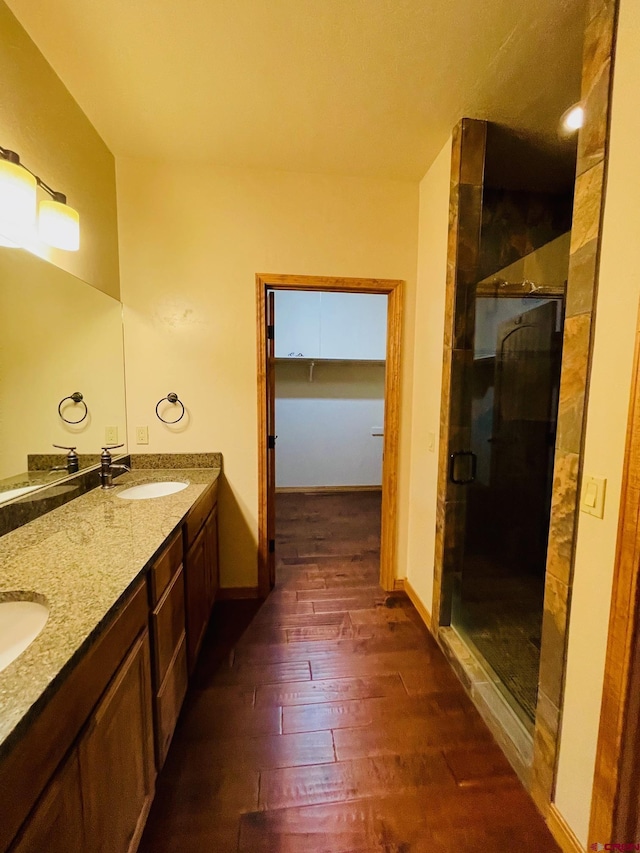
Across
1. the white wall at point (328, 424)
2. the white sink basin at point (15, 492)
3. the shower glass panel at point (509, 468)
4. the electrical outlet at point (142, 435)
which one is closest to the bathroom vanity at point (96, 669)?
the white sink basin at point (15, 492)

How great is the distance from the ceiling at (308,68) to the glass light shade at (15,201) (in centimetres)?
58

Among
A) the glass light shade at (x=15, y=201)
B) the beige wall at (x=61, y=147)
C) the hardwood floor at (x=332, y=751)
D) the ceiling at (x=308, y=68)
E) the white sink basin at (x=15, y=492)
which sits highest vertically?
the ceiling at (x=308, y=68)

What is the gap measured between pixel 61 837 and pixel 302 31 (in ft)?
7.73

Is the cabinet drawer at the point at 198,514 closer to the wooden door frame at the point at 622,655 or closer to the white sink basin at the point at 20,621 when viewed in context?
the white sink basin at the point at 20,621

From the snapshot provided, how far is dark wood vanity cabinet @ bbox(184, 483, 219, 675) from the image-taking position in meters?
1.62

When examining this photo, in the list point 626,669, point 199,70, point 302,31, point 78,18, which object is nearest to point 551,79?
point 302,31

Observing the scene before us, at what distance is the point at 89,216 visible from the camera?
183 centimetres

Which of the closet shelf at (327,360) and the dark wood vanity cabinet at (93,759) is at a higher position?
the closet shelf at (327,360)

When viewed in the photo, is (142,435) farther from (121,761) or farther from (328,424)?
(328,424)

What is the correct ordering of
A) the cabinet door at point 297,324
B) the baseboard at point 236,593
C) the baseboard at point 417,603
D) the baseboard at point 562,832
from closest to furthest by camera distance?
1. the baseboard at point 562,832
2. the baseboard at point 417,603
3. the baseboard at point 236,593
4. the cabinet door at point 297,324

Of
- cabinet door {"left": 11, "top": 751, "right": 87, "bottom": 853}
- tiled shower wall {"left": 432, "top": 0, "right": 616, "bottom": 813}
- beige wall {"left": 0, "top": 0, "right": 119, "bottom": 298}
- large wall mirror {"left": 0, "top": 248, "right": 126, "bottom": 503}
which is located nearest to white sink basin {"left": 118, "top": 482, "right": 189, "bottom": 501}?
large wall mirror {"left": 0, "top": 248, "right": 126, "bottom": 503}

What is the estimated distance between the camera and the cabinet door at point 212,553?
2014 millimetres

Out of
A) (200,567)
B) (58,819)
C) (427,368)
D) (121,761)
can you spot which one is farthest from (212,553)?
(427,368)

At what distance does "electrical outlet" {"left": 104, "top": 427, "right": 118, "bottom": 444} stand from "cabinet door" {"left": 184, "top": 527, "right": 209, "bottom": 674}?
0.78 metres
